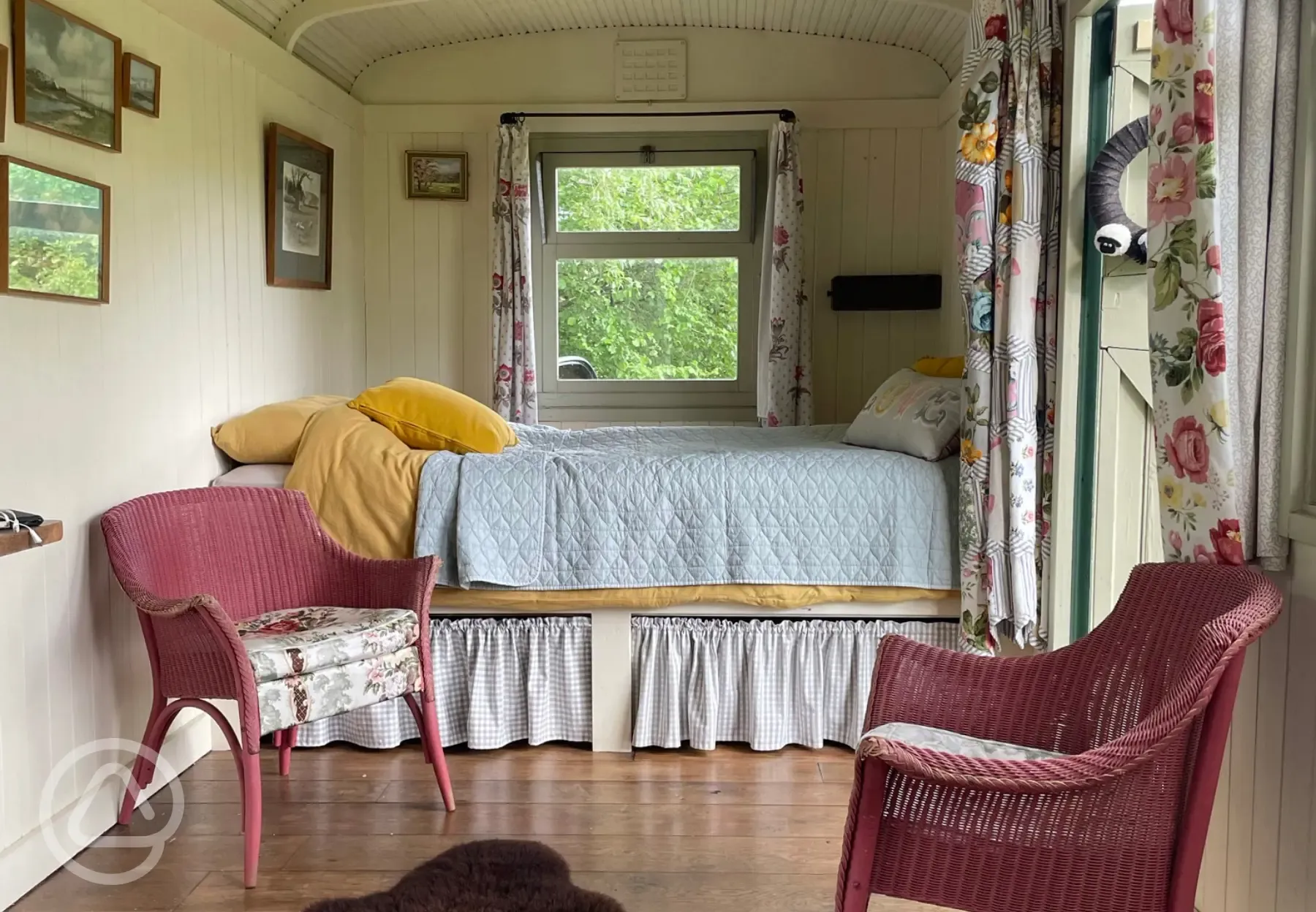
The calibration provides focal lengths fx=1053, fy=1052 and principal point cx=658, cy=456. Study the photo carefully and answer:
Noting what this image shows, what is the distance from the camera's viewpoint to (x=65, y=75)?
2307 millimetres

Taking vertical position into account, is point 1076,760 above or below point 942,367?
below

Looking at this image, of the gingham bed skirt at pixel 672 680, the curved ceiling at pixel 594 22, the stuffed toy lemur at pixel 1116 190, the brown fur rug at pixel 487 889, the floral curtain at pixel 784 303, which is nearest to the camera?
the brown fur rug at pixel 487 889

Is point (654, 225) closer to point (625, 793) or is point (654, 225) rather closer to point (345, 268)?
point (345, 268)

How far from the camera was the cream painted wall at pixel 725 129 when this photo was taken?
4.40m

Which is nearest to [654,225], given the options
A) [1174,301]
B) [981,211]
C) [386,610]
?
[981,211]

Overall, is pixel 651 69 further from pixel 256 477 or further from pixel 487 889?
pixel 487 889

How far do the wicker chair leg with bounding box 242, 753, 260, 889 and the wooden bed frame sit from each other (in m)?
0.81

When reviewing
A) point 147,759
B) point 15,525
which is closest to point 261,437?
point 147,759

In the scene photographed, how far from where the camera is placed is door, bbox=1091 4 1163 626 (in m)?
2.50

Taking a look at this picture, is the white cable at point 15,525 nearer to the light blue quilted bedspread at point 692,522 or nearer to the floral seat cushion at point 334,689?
the floral seat cushion at point 334,689

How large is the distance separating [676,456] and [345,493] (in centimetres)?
91

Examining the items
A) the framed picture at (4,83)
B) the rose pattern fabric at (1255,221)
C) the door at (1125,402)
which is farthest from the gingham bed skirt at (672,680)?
the framed picture at (4,83)

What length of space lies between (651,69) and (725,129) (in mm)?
399

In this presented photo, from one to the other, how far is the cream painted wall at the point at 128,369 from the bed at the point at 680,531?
1.46ft
